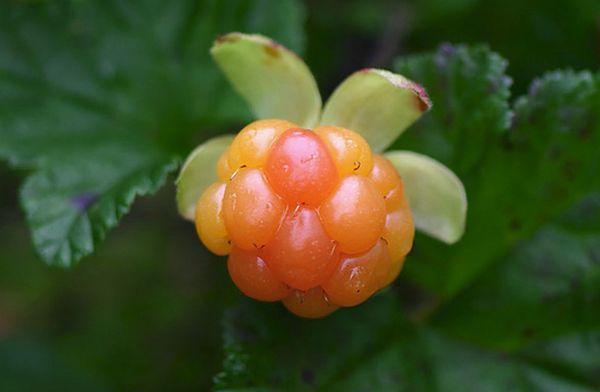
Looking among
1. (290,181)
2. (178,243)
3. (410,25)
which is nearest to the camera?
(290,181)

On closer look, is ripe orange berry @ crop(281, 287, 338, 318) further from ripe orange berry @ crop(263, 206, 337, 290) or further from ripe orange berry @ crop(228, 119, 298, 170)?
ripe orange berry @ crop(228, 119, 298, 170)

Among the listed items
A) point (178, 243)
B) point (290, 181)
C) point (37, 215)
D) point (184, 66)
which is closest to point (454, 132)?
point (290, 181)

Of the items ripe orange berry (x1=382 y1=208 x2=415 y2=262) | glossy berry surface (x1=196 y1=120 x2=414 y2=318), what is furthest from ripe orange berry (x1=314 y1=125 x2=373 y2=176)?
ripe orange berry (x1=382 y1=208 x2=415 y2=262)

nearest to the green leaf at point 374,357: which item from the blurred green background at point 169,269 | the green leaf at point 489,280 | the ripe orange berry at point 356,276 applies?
the green leaf at point 489,280

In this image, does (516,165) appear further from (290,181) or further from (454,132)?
(290,181)

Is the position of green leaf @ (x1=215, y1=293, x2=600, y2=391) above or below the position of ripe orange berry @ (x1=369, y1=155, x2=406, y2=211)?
below

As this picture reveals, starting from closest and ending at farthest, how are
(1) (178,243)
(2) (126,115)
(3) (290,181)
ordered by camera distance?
(3) (290,181) → (2) (126,115) → (1) (178,243)

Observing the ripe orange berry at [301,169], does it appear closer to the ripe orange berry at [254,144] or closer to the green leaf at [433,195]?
the ripe orange berry at [254,144]
